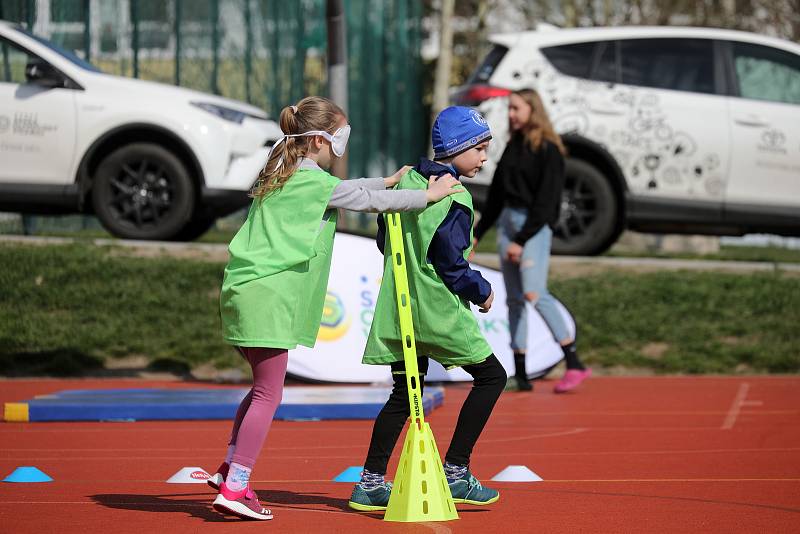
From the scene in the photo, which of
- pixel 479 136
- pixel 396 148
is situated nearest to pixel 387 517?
pixel 479 136

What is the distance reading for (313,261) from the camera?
5562 mm

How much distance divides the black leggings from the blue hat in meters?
0.87

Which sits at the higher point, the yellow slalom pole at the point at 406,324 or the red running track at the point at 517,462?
the yellow slalom pole at the point at 406,324

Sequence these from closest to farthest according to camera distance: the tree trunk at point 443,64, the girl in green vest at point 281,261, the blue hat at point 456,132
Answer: the girl in green vest at point 281,261, the blue hat at point 456,132, the tree trunk at point 443,64

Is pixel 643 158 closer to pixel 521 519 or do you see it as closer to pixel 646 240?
pixel 521 519

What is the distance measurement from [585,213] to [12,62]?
18.5ft

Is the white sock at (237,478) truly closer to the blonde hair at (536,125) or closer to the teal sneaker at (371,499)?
the teal sneaker at (371,499)

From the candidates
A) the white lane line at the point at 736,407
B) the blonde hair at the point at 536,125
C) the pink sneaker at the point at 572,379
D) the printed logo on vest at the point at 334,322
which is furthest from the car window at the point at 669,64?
the printed logo on vest at the point at 334,322

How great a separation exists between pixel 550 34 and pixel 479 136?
8.24m

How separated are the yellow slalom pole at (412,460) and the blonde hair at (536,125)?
4.53 metres

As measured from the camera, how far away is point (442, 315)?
5.62m

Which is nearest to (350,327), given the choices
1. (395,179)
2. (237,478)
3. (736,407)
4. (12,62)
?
(736,407)

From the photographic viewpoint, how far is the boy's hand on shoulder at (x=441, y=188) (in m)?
5.48

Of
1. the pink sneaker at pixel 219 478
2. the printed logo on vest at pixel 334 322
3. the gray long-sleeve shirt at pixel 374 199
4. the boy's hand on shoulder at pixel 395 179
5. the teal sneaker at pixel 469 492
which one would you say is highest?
the boy's hand on shoulder at pixel 395 179
